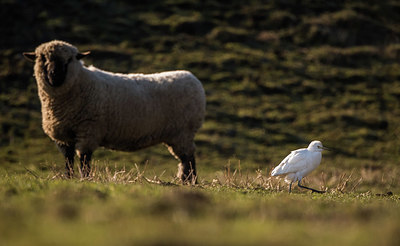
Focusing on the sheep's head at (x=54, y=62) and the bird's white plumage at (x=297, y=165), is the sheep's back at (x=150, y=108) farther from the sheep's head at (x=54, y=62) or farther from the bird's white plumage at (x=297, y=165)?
the bird's white plumage at (x=297, y=165)

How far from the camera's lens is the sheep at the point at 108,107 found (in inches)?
358

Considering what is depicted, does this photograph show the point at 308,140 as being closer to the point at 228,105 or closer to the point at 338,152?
the point at 338,152

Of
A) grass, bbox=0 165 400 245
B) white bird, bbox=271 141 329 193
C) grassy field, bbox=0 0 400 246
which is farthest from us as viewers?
white bird, bbox=271 141 329 193

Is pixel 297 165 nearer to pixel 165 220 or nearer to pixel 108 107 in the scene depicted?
pixel 108 107

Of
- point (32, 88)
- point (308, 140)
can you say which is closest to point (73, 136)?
point (308, 140)

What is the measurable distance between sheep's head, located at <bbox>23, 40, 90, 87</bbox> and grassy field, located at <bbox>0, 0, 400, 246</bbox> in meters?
1.53

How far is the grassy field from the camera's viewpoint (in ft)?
12.6

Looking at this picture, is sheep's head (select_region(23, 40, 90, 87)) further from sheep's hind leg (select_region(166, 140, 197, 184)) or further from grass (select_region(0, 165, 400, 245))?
grass (select_region(0, 165, 400, 245))

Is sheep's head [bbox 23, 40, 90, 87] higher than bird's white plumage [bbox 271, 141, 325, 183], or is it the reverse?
sheep's head [bbox 23, 40, 90, 87]

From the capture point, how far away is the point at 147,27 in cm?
2812

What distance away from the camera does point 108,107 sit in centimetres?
969

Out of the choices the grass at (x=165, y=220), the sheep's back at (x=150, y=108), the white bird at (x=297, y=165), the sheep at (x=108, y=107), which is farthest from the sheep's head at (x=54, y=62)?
the white bird at (x=297, y=165)

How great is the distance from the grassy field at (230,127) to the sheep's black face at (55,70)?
4.83 ft

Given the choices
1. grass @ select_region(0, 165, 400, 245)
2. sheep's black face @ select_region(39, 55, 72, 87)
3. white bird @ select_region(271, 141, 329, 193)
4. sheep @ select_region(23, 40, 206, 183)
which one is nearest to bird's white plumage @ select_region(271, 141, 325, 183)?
white bird @ select_region(271, 141, 329, 193)
